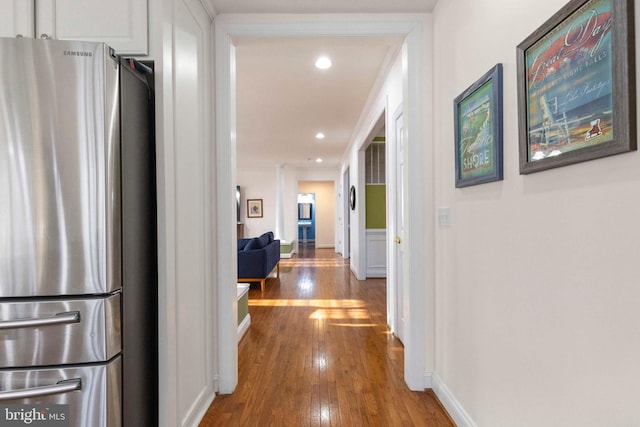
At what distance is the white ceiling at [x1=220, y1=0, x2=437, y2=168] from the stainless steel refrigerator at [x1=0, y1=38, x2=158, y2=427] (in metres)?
1.21

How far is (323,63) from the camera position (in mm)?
2945

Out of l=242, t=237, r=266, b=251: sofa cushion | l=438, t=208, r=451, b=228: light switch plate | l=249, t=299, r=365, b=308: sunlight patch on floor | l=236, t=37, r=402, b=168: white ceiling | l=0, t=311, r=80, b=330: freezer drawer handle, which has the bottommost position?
l=249, t=299, r=365, b=308: sunlight patch on floor

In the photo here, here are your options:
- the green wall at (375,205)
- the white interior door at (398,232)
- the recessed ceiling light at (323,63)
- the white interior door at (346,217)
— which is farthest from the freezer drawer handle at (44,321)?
the white interior door at (346,217)

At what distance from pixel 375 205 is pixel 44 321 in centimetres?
518

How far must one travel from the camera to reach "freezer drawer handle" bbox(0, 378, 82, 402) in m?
1.17

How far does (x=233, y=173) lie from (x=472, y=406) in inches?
77.6

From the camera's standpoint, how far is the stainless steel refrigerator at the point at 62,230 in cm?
118

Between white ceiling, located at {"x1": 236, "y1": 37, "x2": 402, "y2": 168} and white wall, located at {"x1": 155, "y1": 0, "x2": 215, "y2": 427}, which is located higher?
white ceiling, located at {"x1": 236, "y1": 37, "x2": 402, "y2": 168}

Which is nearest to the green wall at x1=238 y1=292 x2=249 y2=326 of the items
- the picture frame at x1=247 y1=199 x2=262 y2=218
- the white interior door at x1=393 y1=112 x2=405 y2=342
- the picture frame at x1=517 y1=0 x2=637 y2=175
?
the white interior door at x1=393 y1=112 x2=405 y2=342

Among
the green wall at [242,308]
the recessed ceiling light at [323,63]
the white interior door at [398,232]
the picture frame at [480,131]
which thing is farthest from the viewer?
the green wall at [242,308]

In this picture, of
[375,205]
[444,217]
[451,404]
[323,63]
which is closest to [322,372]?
[451,404]

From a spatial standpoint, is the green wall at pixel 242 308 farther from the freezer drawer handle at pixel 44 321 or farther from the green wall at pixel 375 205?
the green wall at pixel 375 205

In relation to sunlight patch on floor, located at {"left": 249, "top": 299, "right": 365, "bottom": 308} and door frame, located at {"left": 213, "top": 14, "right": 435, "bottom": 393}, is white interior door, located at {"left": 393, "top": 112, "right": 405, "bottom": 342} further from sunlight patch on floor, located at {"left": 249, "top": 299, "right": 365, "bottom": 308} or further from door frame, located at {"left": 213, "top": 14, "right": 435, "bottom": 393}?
sunlight patch on floor, located at {"left": 249, "top": 299, "right": 365, "bottom": 308}

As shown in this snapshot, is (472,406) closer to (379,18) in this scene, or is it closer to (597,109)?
(597,109)
